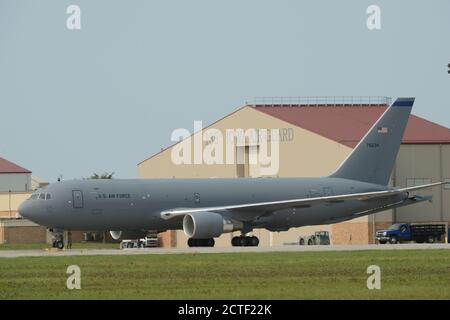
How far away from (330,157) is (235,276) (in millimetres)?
54821

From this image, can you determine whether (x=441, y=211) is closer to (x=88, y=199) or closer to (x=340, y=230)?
(x=340, y=230)

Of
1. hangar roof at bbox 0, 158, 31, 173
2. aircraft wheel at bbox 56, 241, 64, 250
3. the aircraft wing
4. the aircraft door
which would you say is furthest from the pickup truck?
hangar roof at bbox 0, 158, 31, 173

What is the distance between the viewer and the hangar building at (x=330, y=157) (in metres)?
91.6

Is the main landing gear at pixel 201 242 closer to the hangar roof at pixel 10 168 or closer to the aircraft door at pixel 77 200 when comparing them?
the aircraft door at pixel 77 200

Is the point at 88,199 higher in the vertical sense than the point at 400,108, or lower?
lower

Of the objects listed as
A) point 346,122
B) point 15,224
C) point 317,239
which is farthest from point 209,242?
point 15,224

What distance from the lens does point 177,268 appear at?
42.7 m

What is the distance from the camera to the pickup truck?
275ft

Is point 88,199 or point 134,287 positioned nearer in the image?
point 134,287

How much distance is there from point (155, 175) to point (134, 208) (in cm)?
Result: 3828

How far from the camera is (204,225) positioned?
66.6 m

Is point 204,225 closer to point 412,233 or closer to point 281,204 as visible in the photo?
point 281,204

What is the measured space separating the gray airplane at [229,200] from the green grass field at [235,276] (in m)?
14.2
